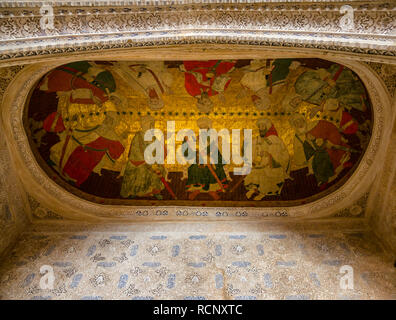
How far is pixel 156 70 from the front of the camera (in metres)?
4.40

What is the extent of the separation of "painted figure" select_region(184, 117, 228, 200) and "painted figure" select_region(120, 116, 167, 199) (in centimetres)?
52

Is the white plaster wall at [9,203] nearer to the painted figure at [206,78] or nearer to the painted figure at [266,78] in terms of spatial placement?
the painted figure at [206,78]

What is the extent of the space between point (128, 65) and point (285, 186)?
346 centimetres

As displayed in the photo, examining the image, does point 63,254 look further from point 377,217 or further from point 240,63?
point 377,217

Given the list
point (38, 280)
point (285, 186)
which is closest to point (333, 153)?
point (285, 186)

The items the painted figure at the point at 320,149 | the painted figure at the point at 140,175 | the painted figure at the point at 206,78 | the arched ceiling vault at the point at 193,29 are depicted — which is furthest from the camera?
the painted figure at the point at 140,175

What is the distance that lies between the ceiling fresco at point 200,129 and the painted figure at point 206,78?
17mm

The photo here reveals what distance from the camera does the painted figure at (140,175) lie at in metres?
5.00

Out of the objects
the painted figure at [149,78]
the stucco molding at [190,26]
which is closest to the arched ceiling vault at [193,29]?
the stucco molding at [190,26]

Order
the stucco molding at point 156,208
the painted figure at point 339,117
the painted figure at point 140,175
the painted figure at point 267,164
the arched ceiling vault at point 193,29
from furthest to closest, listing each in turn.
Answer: the painted figure at point 140,175 < the painted figure at point 267,164 < the painted figure at point 339,117 < the stucco molding at point 156,208 < the arched ceiling vault at point 193,29

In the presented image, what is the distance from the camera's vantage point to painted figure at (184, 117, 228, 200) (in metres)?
5.09

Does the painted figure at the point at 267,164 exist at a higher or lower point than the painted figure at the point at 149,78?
lower

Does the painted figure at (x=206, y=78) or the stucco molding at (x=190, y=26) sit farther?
the painted figure at (x=206, y=78)

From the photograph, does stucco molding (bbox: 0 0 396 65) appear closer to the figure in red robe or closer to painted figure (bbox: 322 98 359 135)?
the figure in red robe
